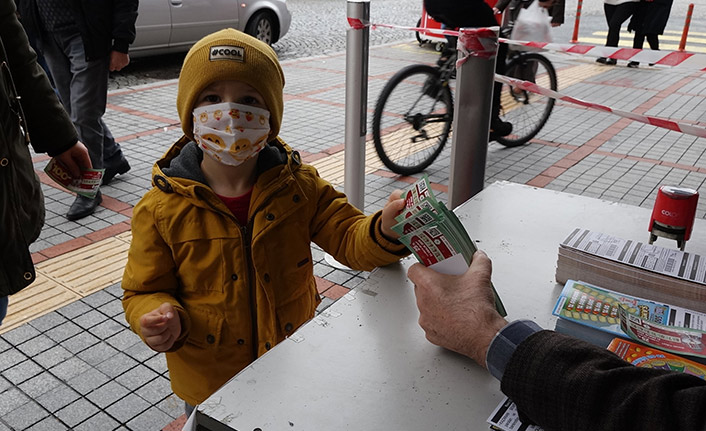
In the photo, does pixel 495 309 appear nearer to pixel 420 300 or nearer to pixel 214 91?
pixel 420 300

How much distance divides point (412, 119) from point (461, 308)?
410 cm

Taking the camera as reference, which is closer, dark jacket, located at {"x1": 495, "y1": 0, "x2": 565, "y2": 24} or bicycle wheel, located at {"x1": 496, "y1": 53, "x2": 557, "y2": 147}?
dark jacket, located at {"x1": 495, "y1": 0, "x2": 565, "y2": 24}

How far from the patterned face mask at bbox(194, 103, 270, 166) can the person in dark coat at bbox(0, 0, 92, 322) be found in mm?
558

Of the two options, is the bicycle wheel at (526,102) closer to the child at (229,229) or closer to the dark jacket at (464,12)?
the dark jacket at (464,12)

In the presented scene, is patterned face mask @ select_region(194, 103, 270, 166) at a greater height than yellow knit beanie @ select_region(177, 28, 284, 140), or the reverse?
yellow knit beanie @ select_region(177, 28, 284, 140)

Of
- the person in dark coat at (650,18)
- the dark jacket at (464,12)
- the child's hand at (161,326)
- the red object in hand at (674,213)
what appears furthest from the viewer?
the person in dark coat at (650,18)

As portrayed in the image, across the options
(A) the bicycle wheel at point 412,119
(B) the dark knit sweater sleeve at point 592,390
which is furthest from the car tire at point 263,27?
(B) the dark knit sweater sleeve at point 592,390

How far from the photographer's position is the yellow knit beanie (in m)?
1.64

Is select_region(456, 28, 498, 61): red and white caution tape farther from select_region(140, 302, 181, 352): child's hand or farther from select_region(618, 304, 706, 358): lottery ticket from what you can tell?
select_region(140, 302, 181, 352): child's hand

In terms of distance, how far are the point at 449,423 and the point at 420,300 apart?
0.86 ft

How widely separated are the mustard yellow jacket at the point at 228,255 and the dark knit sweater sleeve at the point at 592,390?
59 cm

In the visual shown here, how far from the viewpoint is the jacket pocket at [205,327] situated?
68.2 inches

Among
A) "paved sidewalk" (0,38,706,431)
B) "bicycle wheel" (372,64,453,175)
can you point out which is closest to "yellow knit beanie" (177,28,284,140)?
"paved sidewalk" (0,38,706,431)

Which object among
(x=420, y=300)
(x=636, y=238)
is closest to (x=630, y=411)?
(x=420, y=300)
